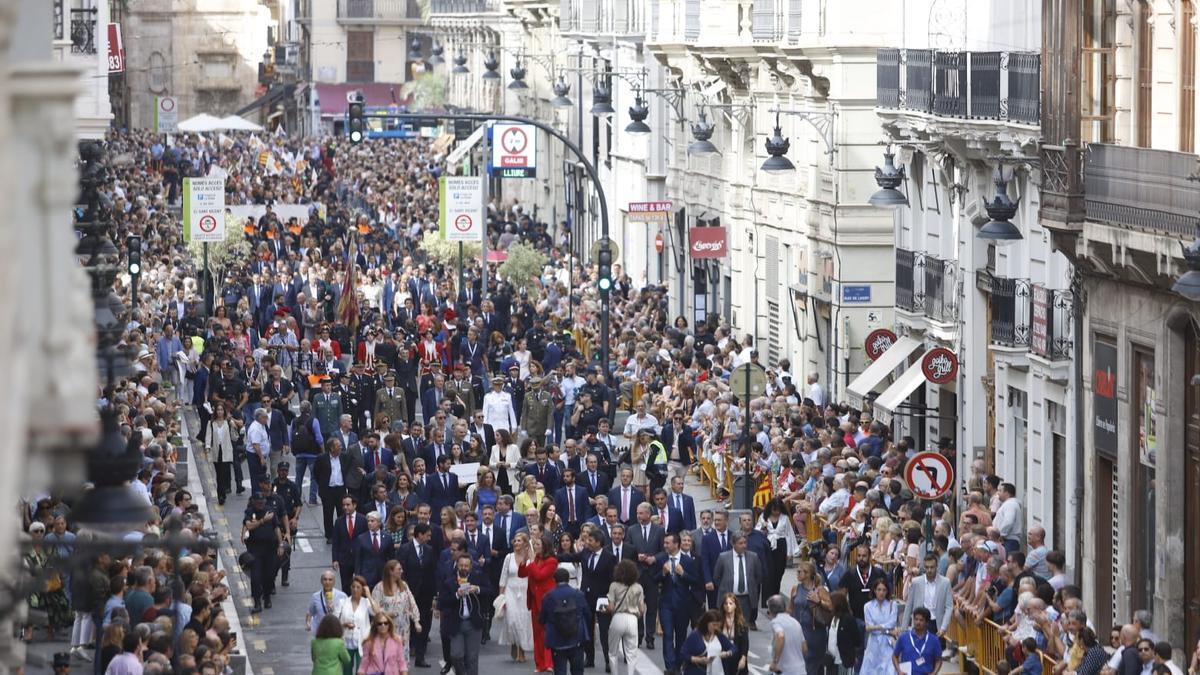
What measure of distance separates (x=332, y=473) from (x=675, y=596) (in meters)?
7.45

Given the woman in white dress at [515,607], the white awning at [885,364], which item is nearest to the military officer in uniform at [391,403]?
the white awning at [885,364]

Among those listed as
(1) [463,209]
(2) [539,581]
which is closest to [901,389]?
(2) [539,581]

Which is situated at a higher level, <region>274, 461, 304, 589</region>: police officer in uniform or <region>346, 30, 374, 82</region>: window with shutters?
<region>346, 30, 374, 82</region>: window with shutters

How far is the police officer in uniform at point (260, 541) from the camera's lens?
2491 centimetres

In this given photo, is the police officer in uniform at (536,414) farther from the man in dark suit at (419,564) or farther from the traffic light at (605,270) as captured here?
the man in dark suit at (419,564)

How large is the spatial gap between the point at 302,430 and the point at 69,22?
19.4 feet

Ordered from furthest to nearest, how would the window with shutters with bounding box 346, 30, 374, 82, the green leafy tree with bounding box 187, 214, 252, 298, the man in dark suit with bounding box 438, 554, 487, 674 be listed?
the window with shutters with bounding box 346, 30, 374, 82, the green leafy tree with bounding box 187, 214, 252, 298, the man in dark suit with bounding box 438, 554, 487, 674

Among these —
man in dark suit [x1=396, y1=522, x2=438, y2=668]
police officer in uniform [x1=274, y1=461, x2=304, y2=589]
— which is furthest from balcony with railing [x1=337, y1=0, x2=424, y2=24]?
man in dark suit [x1=396, y1=522, x2=438, y2=668]

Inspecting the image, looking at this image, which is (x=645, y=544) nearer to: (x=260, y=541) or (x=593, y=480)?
(x=593, y=480)

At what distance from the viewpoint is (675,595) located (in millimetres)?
22125

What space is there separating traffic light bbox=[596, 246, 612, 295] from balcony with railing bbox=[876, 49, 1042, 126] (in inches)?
244

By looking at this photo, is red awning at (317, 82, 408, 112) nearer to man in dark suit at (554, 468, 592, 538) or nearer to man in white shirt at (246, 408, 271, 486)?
man in white shirt at (246, 408, 271, 486)

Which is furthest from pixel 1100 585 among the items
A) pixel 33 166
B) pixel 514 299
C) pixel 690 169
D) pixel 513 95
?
pixel 513 95

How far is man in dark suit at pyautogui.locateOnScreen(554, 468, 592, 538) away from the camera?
25.3m
